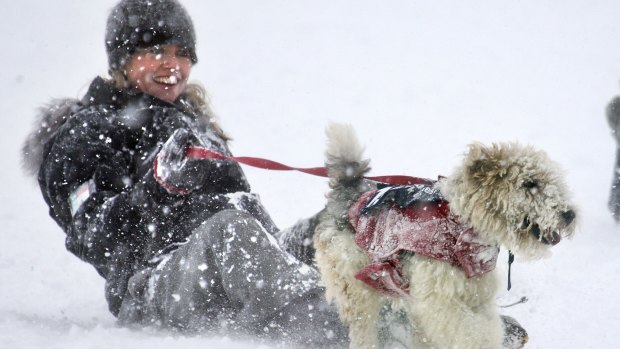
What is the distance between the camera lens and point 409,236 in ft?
9.94

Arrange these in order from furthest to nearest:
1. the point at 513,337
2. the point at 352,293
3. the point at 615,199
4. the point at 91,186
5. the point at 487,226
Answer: the point at 615,199 < the point at 91,186 < the point at 352,293 < the point at 513,337 < the point at 487,226

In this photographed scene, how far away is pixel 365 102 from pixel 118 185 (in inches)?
410

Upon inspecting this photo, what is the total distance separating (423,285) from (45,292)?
313 centimetres

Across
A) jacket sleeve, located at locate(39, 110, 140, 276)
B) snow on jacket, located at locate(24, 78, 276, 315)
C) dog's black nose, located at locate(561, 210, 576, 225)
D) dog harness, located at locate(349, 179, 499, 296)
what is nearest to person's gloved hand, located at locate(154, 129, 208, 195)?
snow on jacket, located at locate(24, 78, 276, 315)

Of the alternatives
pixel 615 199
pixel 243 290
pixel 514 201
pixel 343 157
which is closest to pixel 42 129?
pixel 243 290

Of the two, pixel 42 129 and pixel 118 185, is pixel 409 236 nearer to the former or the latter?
pixel 118 185

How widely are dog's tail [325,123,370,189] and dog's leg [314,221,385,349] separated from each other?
0.33 meters

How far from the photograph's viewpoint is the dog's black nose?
2974mm

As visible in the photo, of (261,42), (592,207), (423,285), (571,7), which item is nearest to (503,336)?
(423,285)

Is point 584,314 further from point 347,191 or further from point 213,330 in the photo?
point 213,330

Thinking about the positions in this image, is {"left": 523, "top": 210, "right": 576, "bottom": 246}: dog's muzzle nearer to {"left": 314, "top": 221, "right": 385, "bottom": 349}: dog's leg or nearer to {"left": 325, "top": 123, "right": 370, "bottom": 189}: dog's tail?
{"left": 314, "top": 221, "right": 385, "bottom": 349}: dog's leg

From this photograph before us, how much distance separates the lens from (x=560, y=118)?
11.4m

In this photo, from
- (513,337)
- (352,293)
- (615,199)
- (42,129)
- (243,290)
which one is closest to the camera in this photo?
(513,337)

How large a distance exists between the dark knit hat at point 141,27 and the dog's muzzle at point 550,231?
262cm
